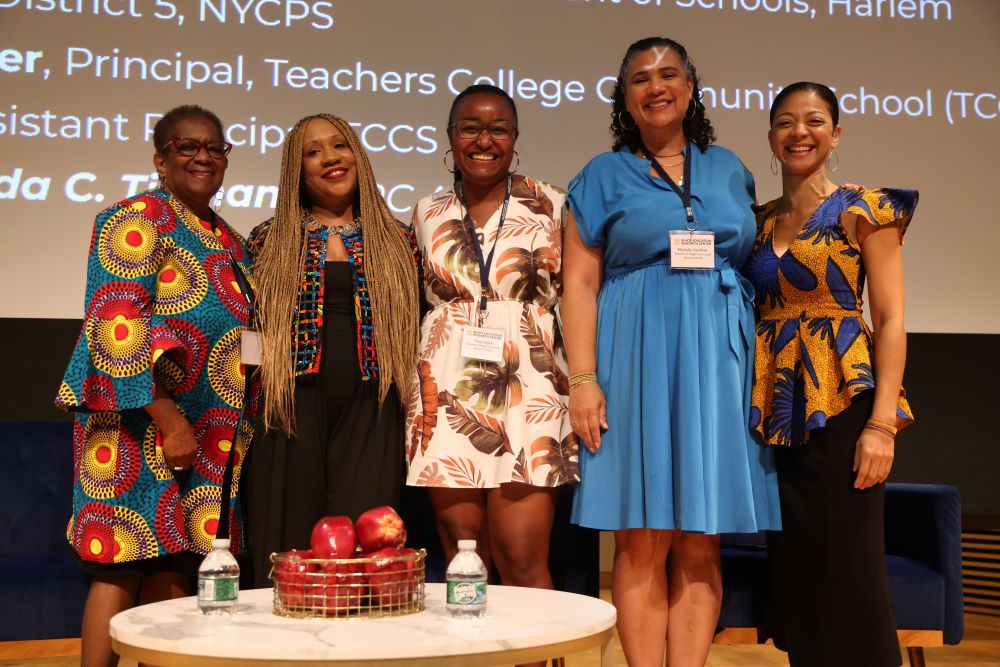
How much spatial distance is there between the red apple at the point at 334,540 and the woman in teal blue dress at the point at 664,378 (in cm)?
86

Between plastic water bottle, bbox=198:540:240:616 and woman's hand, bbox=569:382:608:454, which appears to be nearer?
plastic water bottle, bbox=198:540:240:616

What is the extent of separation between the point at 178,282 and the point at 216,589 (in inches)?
41.6

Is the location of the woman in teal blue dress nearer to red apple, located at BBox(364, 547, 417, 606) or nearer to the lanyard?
the lanyard

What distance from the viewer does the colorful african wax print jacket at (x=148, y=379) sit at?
2549 mm

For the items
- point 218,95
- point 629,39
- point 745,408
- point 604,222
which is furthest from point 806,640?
point 218,95

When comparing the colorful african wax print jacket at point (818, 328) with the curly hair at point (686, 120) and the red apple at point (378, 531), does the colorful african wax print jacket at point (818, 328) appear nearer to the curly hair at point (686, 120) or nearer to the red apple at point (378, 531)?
the curly hair at point (686, 120)

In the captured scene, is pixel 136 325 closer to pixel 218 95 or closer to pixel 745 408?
pixel 745 408

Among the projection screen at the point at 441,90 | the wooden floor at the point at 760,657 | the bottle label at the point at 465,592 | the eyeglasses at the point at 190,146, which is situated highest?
the projection screen at the point at 441,90

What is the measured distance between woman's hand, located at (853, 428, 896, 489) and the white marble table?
2.89 feet

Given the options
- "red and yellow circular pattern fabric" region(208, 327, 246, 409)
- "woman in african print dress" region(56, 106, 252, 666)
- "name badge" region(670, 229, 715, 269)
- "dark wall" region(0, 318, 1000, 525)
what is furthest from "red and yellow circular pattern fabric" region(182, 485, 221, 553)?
"dark wall" region(0, 318, 1000, 525)

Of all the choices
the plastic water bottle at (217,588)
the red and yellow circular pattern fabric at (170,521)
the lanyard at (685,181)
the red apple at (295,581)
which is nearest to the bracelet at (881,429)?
the lanyard at (685,181)

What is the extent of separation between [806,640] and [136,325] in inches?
75.9

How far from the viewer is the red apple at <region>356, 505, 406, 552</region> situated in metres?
1.95

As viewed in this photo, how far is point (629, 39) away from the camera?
471cm
